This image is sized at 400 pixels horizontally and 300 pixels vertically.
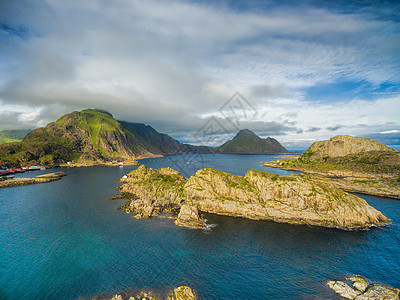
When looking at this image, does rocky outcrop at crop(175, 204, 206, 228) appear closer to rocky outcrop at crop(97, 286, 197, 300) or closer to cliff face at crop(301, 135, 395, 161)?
rocky outcrop at crop(97, 286, 197, 300)

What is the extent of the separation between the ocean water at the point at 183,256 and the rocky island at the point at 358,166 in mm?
52202

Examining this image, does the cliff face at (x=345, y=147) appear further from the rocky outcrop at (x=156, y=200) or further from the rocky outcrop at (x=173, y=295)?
the rocky outcrop at (x=173, y=295)

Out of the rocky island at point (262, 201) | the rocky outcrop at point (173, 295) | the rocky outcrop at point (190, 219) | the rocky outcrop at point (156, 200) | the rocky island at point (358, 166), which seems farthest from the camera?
the rocky island at point (358, 166)

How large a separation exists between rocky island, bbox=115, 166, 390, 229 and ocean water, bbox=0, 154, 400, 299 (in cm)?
341

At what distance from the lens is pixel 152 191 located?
233 ft

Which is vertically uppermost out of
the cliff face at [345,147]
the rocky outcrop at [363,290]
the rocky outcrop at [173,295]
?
the cliff face at [345,147]

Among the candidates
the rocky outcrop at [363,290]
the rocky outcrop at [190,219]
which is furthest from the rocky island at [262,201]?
the rocky outcrop at [363,290]

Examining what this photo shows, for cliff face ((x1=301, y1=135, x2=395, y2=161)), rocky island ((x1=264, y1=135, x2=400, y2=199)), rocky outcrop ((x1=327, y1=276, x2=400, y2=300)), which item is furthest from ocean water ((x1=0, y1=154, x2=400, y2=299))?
cliff face ((x1=301, y1=135, x2=395, y2=161))

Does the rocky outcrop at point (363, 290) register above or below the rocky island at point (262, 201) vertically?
below

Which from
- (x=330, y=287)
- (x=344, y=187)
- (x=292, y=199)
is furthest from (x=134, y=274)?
(x=344, y=187)

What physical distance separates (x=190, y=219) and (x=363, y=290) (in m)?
38.3

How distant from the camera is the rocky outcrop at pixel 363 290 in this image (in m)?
26.1

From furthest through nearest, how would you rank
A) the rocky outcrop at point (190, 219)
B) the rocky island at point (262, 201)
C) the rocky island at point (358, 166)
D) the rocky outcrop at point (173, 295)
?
the rocky island at point (358, 166)
the rocky island at point (262, 201)
the rocky outcrop at point (190, 219)
the rocky outcrop at point (173, 295)

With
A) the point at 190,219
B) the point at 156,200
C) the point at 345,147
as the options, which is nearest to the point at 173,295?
the point at 190,219
